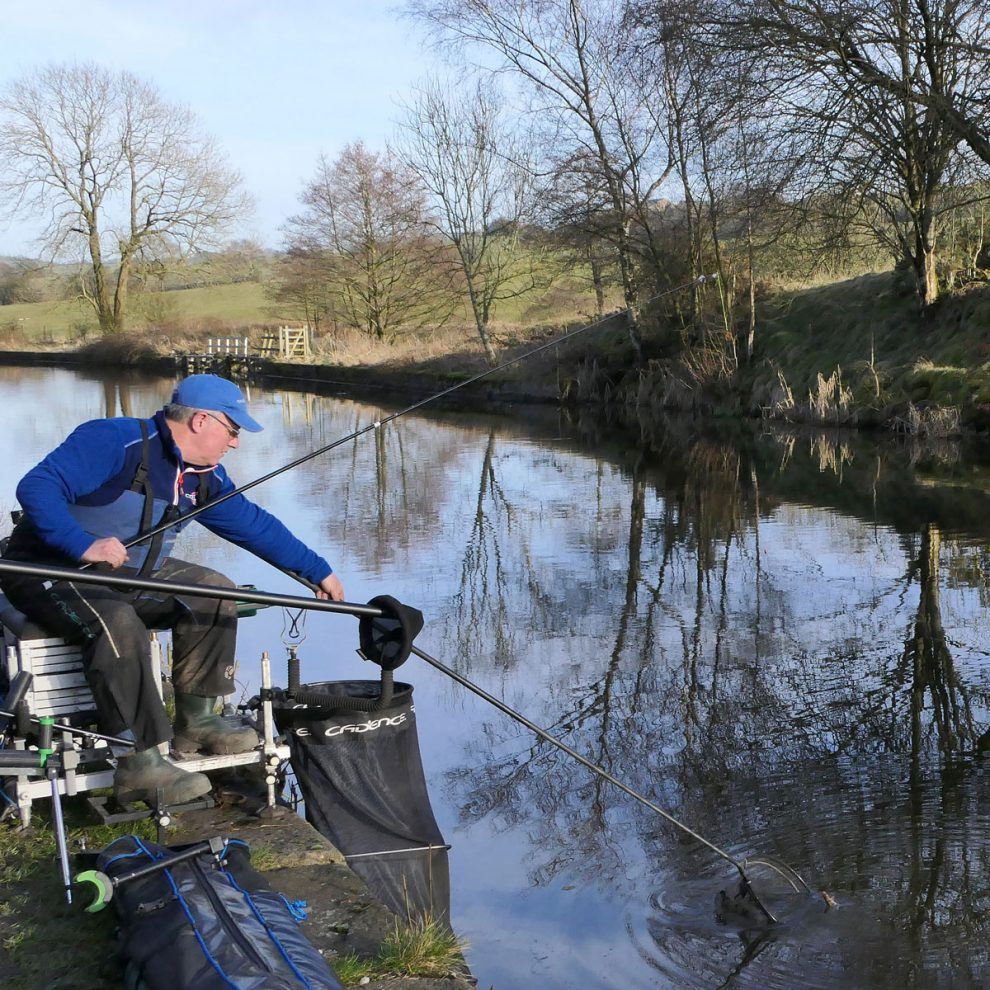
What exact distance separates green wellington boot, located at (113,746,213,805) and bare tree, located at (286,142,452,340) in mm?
37363

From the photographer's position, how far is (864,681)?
6.99 m

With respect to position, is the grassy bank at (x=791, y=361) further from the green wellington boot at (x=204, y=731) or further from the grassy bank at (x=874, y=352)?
the green wellington boot at (x=204, y=731)

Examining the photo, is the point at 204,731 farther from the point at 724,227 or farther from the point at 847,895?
the point at 724,227

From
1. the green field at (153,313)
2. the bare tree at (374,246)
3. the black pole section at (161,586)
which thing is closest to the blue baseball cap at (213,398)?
the black pole section at (161,586)

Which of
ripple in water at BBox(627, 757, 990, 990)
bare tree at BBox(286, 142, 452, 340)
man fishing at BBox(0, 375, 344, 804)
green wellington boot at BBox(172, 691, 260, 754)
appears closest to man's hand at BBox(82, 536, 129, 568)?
man fishing at BBox(0, 375, 344, 804)

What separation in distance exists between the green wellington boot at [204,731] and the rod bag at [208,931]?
102 centimetres

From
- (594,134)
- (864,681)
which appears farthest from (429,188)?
(864,681)

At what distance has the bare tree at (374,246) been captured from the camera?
138ft

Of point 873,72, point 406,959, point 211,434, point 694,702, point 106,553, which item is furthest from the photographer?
point 873,72

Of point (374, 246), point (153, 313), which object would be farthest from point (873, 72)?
point (153, 313)

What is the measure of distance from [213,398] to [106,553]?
72 cm

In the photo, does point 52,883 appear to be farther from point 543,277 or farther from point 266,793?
point 543,277

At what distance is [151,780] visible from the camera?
4203 millimetres

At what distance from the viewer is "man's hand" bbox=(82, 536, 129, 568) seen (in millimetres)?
4055
